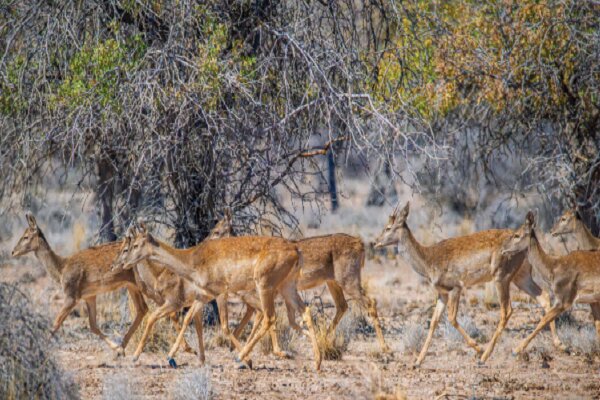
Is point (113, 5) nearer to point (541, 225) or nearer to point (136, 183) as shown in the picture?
point (136, 183)

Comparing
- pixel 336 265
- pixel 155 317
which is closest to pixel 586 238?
pixel 336 265

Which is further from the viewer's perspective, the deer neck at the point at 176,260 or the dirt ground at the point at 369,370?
the deer neck at the point at 176,260

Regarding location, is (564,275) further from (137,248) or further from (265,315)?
(137,248)

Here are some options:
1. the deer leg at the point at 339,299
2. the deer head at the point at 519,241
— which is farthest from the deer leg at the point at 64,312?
the deer head at the point at 519,241

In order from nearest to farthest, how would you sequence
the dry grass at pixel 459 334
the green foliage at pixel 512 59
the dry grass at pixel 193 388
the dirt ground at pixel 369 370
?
the dry grass at pixel 193 388 → the dirt ground at pixel 369 370 → the dry grass at pixel 459 334 → the green foliage at pixel 512 59

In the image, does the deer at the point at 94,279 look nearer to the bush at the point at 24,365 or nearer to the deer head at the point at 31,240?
the deer head at the point at 31,240

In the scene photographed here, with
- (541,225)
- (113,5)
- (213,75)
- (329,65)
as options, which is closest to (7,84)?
(113,5)

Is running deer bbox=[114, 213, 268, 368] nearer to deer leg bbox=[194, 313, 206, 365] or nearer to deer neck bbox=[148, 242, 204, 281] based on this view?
deer leg bbox=[194, 313, 206, 365]

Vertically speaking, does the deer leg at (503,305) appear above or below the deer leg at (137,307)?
below

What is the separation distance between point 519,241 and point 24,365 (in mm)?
7269

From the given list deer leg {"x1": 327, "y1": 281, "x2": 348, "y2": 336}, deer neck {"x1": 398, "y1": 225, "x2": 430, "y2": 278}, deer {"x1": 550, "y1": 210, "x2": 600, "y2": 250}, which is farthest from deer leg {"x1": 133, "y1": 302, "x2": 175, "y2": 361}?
deer {"x1": 550, "y1": 210, "x2": 600, "y2": 250}

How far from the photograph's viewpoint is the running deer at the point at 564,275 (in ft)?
44.5

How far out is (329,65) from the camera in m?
13.3

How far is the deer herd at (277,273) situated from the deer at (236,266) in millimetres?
11
